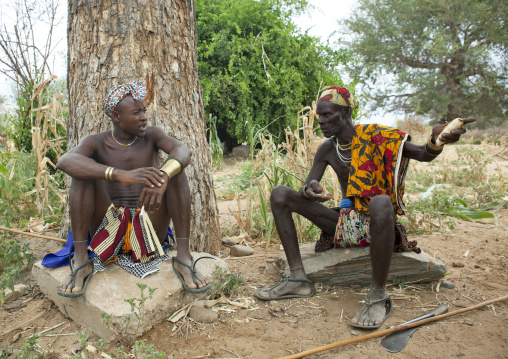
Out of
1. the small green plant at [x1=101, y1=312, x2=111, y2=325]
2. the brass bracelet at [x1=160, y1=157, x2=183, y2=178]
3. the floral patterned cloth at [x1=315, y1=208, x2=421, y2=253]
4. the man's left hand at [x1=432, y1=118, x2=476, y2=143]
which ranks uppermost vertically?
the man's left hand at [x1=432, y1=118, x2=476, y2=143]

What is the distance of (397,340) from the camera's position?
7.48ft

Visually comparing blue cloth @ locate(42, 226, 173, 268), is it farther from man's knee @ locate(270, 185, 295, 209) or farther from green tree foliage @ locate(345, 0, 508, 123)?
green tree foliage @ locate(345, 0, 508, 123)

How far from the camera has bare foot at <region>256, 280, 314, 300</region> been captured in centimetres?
282

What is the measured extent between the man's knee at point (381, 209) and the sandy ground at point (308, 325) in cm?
63

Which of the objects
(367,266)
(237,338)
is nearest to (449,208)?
(367,266)

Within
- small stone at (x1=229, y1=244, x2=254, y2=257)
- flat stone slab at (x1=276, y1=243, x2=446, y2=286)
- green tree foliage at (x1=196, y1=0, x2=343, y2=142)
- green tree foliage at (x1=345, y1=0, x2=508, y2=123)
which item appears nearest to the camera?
flat stone slab at (x1=276, y1=243, x2=446, y2=286)

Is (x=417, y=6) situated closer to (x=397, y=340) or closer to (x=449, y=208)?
(x=449, y=208)

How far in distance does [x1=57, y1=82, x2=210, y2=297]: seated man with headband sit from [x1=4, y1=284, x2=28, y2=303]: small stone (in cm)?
58

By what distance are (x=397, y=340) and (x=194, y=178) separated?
76.3 inches

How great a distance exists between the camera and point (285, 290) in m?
2.85

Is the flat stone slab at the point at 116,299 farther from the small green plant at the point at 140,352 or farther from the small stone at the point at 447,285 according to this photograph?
the small stone at the point at 447,285

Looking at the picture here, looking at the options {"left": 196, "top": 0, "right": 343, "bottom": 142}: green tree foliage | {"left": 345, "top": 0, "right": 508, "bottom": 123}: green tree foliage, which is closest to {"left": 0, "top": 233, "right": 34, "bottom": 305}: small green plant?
{"left": 196, "top": 0, "right": 343, "bottom": 142}: green tree foliage

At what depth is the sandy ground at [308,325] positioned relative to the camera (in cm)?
222

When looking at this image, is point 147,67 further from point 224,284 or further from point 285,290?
point 285,290
